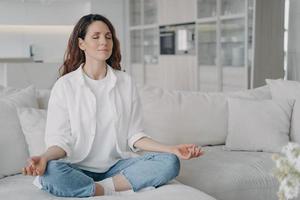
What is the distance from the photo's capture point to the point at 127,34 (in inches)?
331

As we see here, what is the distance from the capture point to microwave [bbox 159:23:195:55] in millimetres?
6268

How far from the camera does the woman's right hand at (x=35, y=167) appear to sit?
5.76ft

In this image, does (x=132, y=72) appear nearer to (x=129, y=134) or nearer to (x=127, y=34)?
(x=127, y=34)

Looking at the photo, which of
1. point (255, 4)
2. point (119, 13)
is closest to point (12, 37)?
point (119, 13)

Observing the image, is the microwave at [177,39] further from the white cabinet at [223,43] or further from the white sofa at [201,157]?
the white sofa at [201,157]

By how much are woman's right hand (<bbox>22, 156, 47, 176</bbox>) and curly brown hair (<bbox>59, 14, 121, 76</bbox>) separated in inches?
22.1

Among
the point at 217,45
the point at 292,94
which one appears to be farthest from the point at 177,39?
the point at 292,94

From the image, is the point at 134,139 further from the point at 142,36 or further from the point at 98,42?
the point at 142,36

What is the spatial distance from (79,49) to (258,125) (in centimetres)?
118

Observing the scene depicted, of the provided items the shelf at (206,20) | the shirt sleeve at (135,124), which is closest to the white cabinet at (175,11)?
the shelf at (206,20)

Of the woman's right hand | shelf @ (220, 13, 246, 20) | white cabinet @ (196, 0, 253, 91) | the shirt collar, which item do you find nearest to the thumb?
the woman's right hand

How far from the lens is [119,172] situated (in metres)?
2.05

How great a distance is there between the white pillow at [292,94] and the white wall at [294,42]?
1.68 metres

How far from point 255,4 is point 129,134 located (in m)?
2.94
